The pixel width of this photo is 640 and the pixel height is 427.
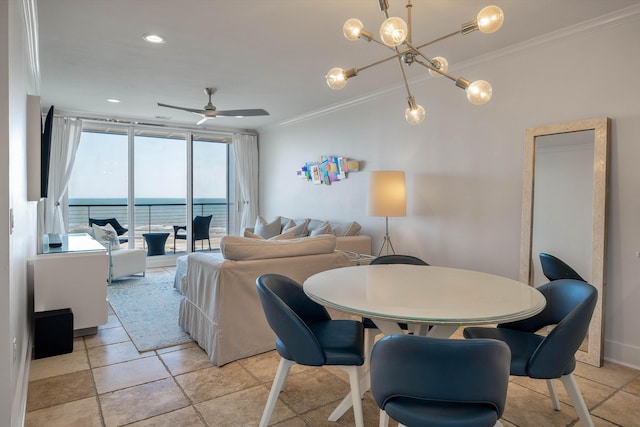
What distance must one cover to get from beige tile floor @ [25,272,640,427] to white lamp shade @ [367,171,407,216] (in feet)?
6.06

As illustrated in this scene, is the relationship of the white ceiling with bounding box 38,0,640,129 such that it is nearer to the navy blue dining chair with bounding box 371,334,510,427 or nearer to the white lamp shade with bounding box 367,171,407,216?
the white lamp shade with bounding box 367,171,407,216

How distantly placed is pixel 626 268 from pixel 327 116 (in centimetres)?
409

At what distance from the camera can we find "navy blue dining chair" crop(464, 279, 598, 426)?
68.1 inches

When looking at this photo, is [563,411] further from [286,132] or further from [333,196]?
[286,132]

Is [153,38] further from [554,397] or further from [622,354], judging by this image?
[622,354]

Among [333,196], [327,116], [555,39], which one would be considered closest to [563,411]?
[555,39]

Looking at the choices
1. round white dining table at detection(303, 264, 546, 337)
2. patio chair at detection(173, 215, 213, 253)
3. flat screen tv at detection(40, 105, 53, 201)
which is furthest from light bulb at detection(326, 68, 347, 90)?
patio chair at detection(173, 215, 213, 253)

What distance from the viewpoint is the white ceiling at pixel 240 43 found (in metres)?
2.78

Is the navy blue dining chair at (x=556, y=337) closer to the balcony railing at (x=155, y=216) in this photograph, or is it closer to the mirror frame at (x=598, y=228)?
the mirror frame at (x=598, y=228)

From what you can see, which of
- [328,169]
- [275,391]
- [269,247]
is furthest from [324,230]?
[275,391]

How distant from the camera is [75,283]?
3350 millimetres

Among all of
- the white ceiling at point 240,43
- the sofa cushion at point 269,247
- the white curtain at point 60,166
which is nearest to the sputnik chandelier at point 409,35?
the white ceiling at point 240,43

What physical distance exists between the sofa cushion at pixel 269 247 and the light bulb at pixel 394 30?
1771mm

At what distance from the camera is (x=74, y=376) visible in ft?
8.89
